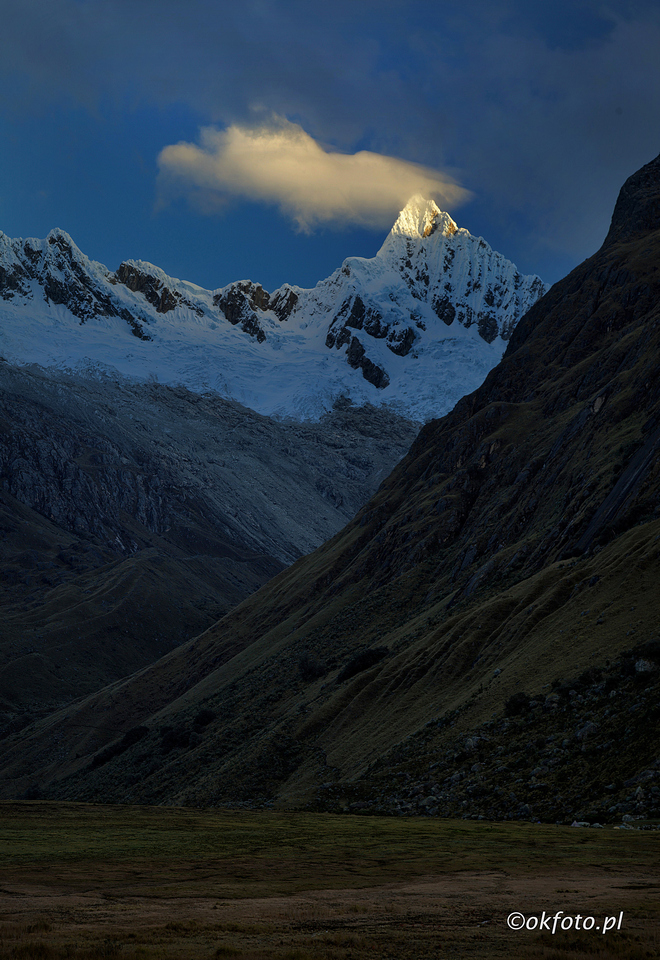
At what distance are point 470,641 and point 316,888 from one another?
2901 cm

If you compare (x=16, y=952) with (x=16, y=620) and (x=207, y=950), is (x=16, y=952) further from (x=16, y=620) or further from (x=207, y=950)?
(x=16, y=620)

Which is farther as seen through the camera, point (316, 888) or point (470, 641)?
point (470, 641)

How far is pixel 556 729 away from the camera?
110 feet

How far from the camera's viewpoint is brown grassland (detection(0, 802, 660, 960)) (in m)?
13.7

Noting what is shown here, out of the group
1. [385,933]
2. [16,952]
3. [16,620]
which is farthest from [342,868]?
[16,620]

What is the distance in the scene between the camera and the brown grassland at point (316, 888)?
13.7 m

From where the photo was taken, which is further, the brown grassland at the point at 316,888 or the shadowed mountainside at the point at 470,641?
the shadowed mountainside at the point at 470,641

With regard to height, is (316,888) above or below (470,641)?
below

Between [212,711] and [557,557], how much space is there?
38.7m

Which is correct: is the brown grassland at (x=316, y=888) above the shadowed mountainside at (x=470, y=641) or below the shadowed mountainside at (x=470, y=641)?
below

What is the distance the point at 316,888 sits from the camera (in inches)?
840

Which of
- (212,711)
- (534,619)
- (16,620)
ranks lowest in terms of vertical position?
(534,619)

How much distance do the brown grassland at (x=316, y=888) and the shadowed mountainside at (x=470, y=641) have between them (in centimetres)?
551

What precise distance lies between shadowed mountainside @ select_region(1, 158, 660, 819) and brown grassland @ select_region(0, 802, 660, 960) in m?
5.51
